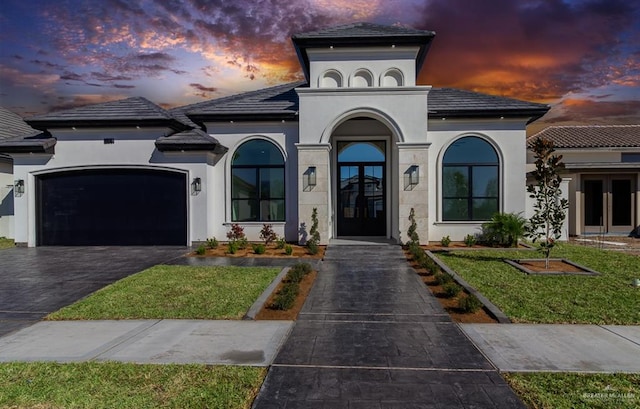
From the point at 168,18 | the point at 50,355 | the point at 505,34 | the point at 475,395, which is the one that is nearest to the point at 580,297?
the point at 475,395

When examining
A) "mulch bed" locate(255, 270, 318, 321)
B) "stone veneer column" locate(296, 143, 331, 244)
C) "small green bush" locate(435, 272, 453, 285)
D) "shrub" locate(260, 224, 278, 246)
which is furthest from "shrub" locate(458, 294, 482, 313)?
"shrub" locate(260, 224, 278, 246)

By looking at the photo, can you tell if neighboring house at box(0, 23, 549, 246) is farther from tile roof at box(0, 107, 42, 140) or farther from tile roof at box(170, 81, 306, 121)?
tile roof at box(0, 107, 42, 140)

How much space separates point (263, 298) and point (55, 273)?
6256 mm

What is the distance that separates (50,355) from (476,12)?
16303 mm

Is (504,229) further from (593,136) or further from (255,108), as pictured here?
(593,136)

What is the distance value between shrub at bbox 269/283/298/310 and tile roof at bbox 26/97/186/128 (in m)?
9.53

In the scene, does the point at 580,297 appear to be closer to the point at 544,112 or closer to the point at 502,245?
the point at 502,245

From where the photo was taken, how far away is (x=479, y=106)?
14.5 metres

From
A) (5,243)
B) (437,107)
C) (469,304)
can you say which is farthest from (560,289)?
(5,243)

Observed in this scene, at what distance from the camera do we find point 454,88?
16781 mm

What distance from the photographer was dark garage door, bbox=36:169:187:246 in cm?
1461

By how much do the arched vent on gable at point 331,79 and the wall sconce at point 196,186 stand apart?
18.6ft

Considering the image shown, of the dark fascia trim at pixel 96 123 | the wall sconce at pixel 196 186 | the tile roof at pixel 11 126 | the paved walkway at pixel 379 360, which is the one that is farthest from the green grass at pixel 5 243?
the paved walkway at pixel 379 360

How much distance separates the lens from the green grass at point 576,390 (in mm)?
3612
